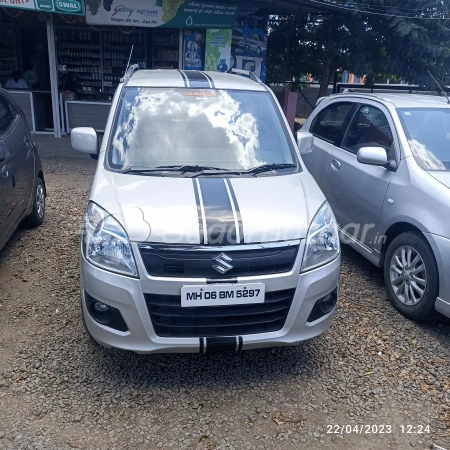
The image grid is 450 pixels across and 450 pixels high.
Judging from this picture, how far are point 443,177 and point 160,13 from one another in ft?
26.3

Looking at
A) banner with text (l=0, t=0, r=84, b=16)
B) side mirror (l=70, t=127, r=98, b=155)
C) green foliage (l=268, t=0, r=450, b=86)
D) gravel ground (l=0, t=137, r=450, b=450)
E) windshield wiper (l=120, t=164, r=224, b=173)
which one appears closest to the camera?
gravel ground (l=0, t=137, r=450, b=450)

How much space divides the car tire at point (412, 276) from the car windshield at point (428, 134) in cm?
72

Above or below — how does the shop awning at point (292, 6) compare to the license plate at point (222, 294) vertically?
above

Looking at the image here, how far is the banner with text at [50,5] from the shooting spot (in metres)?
9.23

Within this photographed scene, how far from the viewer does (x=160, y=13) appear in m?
10.0

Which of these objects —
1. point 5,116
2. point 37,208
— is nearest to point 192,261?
point 5,116

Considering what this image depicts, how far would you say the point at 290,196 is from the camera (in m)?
3.33

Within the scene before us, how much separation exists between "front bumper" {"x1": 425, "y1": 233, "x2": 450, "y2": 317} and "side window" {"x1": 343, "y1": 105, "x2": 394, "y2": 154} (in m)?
1.20

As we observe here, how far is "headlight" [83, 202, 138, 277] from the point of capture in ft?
9.38

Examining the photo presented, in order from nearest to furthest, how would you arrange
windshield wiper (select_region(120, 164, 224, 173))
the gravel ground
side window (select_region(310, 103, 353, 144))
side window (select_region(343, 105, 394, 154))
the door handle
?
the gravel ground < windshield wiper (select_region(120, 164, 224, 173)) < side window (select_region(343, 105, 394, 154)) < the door handle < side window (select_region(310, 103, 353, 144))

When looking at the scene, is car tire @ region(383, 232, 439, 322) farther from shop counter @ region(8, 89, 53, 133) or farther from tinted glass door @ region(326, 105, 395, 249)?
shop counter @ region(8, 89, 53, 133)

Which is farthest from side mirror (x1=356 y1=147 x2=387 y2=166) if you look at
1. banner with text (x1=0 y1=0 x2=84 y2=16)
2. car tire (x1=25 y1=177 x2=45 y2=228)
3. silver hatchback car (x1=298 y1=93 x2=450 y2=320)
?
banner with text (x1=0 y1=0 x2=84 y2=16)

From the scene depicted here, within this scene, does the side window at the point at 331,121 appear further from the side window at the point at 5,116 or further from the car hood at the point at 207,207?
the side window at the point at 5,116

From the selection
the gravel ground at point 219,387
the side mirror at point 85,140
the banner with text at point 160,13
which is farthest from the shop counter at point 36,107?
the gravel ground at point 219,387
